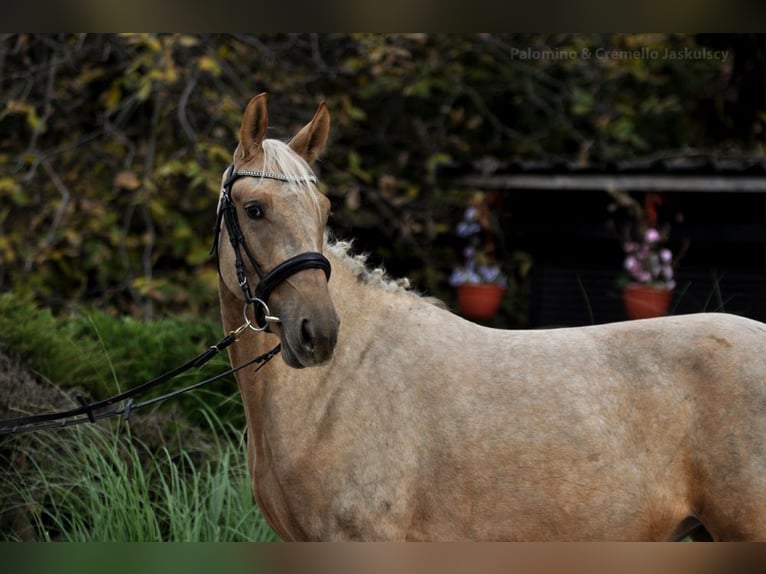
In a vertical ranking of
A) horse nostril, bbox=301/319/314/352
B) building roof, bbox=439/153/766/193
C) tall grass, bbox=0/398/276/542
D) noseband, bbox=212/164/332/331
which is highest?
noseband, bbox=212/164/332/331

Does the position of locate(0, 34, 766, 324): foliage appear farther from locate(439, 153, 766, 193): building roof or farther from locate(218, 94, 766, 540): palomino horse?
locate(218, 94, 766, 540): palomino horse

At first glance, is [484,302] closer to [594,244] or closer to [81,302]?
[594,244]

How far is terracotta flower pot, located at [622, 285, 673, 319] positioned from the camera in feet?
16.9

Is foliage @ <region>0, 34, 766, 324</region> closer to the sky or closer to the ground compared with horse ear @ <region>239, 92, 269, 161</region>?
closer to the ground

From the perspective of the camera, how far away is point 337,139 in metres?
6.83

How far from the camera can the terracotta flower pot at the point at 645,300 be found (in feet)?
16.9

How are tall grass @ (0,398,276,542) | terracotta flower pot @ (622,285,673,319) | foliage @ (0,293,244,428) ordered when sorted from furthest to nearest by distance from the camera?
terracotta flower pot @ (622,285,673,319) → foliage @ (0,293,244,428) → tall grass @ (0,398,276,542)

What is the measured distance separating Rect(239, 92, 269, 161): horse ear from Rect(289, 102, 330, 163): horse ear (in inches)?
4.7

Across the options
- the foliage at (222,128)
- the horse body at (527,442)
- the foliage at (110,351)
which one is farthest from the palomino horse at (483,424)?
the foliage at (222,128)

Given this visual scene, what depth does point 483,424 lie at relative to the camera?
243 centimetres

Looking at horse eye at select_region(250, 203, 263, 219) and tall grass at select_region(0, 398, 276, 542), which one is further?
tall grass at select_region(0, 398, 276, 542)

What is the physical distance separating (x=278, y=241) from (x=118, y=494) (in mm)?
1575

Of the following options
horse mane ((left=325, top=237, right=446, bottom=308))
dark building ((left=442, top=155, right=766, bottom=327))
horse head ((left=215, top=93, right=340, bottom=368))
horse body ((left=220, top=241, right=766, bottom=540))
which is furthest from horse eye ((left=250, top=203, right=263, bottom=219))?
dark building ((left=442, top=155, right=766, bottom=327))

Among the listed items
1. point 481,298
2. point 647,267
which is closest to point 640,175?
point 647,267
